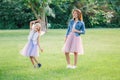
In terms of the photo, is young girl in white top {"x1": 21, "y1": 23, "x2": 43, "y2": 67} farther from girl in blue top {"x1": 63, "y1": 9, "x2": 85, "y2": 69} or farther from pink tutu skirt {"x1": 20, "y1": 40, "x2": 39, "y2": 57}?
girl in blue top {"x1": 63, "y1": 9, "x2": 85, "y2": 69}

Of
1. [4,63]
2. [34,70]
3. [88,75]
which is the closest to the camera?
[88,75]

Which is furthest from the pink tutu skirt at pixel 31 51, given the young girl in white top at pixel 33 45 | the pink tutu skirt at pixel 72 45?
the pink tutu skirt at pixel 72 45

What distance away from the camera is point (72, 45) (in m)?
12.6

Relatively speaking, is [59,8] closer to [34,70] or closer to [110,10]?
[110,10]

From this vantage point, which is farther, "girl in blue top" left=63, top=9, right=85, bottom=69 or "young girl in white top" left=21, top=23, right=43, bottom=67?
"girl in blue top" left=63, top=9, right=85, bottom=69

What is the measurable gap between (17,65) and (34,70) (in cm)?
Answer: 169

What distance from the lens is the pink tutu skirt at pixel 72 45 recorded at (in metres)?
12.5

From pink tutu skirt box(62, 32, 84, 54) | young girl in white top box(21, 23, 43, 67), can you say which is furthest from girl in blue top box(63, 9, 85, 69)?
young girl in white top box(21, 23, 43, 67)

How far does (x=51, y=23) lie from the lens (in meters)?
61.3

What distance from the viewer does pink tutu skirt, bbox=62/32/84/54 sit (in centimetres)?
1255

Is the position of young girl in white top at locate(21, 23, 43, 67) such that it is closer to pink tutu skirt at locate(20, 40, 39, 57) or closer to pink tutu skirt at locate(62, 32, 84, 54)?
pink tutu skirt at locate(20, 40, 39, 57)

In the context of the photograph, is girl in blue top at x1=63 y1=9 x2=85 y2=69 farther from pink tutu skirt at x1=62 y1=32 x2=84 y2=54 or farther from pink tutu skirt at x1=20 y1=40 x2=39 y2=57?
pink tutu skirt at x1=20 y1=40 x2=39 y2=57

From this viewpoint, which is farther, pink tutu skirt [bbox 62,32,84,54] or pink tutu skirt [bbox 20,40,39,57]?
pink tutu skirt [bbox 62,32,84,54]

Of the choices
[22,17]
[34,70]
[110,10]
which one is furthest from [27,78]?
[110,10]
